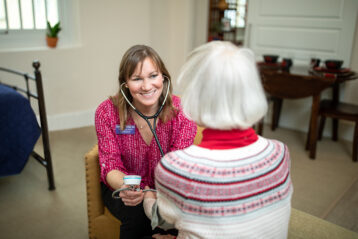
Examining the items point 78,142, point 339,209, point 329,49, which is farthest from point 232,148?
point 329,49

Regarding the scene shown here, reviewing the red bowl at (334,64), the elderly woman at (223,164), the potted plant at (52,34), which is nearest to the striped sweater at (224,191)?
the elderly woman at (223,164)

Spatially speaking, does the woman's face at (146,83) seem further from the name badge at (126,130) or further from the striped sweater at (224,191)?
the striped sweater at (224,191)

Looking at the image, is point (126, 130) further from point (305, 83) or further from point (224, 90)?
point (305, 83)

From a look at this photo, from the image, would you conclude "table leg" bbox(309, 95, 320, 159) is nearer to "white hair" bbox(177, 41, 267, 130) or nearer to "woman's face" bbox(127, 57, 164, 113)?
"woman's face" bbox(127, 57, 164, 113)

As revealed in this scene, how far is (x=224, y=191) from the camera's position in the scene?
76 cm

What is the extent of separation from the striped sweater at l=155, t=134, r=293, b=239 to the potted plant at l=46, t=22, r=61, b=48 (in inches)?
111

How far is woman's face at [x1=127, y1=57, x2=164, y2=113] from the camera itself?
131 cm

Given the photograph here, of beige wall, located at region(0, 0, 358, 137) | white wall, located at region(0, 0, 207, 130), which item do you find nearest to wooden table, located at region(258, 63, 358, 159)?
beige wall, located at region(0, 0, 358, 137)

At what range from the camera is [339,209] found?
2152 mm

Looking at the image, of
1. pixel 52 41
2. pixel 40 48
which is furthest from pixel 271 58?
pixel 40 48

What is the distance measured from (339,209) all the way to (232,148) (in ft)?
5.49

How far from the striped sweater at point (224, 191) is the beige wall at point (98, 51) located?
2710 millimetres

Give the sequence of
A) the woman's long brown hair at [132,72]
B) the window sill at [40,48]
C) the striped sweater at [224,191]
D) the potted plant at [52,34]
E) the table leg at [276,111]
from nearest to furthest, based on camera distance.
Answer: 1. the striped sweater at [224,191]
2. the woman's long brown hair at [132,72]
3. the window sill at [40,48]
4. the potted plant at [52,34]
5. the table leg at [276,111]

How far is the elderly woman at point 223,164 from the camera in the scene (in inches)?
30.4
